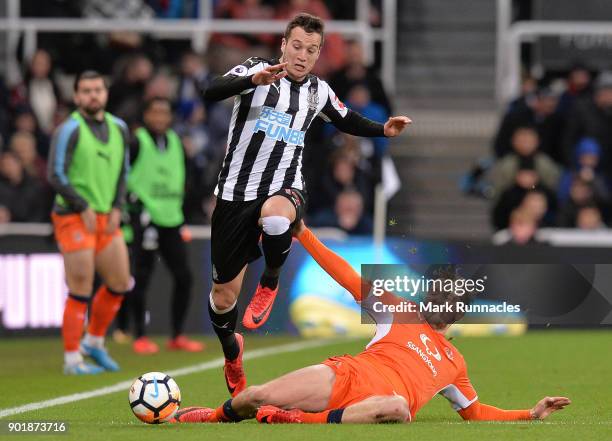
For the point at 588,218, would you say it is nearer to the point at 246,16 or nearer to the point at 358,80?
the point at 358,80

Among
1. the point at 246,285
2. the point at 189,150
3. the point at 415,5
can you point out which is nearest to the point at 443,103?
the point at 415,5

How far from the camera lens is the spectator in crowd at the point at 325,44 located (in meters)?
17.4

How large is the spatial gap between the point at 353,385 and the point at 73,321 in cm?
401

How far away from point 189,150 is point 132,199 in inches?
122

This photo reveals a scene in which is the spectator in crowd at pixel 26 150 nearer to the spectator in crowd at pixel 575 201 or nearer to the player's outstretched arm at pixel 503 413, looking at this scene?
the spectator in crowd at pixel 575 201

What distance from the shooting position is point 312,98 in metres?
8.76

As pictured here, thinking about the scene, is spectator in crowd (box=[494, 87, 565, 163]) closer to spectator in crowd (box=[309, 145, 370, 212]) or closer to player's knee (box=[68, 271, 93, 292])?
spectator in crowd (box=[309, 145, 370, 212])

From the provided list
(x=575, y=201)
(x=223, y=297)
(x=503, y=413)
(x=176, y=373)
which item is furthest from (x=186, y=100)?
(x=503, y=413)

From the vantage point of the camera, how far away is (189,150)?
1623 cm

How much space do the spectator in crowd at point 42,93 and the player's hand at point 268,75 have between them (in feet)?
30.6

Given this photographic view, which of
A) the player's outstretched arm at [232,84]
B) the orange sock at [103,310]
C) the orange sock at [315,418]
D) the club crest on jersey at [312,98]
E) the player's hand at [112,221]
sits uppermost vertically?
the player's outstretched arm at [232,84]

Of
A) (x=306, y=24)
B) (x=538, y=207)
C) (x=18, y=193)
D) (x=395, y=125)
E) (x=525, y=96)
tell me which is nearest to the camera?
(x=306, y=24)

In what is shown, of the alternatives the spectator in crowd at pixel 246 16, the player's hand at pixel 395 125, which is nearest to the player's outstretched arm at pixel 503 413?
the player's hand at pixel 395 125

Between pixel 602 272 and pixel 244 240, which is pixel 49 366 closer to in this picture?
pixel 244 240
